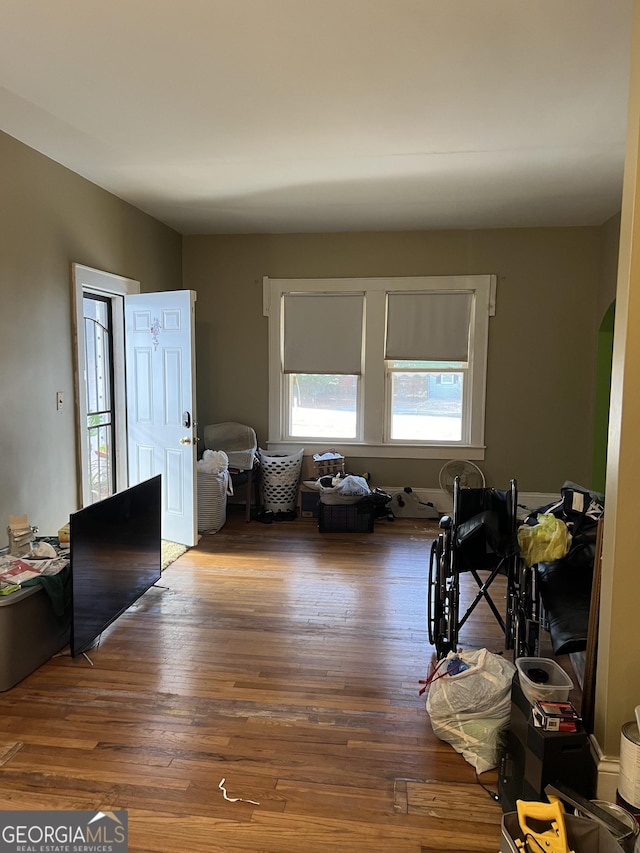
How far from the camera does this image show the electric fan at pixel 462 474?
221 inches

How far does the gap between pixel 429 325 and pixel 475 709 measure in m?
4.00

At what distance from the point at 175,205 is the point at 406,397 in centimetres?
277

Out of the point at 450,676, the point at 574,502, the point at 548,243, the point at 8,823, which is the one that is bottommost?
the point at 8,823

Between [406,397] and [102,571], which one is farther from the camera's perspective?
[406,397]

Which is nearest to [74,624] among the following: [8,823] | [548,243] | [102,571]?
[102,571]

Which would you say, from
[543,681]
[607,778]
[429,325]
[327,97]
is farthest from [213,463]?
[607,778]

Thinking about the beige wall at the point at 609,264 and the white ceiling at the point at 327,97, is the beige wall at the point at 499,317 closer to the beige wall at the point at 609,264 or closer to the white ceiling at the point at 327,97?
the beige wall at the point at 609,264

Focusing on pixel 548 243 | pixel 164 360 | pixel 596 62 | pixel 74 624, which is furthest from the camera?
pixel 548 243

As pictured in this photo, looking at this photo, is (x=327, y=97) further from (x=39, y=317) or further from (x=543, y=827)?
(x=543, y=827)

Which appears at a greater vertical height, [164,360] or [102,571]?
[164,360]

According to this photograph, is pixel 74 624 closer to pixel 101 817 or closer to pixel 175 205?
pixel 101 817

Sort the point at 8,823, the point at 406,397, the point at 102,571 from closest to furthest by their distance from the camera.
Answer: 1. the point at 8,823
2. the point at 102,571
3. the point at 406,397

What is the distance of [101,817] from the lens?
1.90 metres

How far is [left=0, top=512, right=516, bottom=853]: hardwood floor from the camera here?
1896 millimetres
